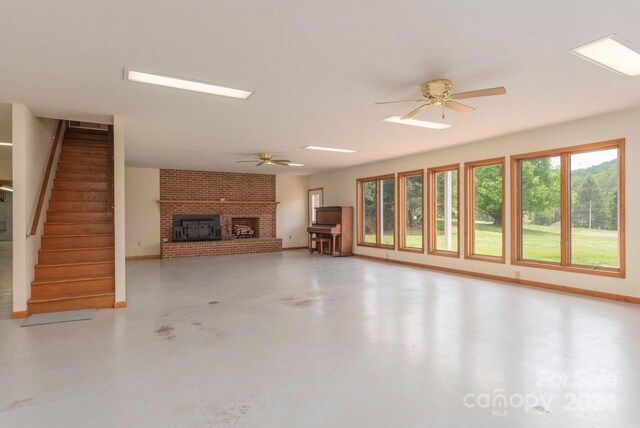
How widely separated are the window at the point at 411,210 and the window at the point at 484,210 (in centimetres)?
121

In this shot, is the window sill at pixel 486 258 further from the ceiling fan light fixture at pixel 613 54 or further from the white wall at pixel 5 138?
the white wall at pixel 5 138

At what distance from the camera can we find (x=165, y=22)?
7.71 ft

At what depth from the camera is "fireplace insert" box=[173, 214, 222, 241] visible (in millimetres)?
10102

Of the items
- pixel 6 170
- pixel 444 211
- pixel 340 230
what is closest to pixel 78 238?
pixel 6 170

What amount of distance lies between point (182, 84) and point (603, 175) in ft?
18.8

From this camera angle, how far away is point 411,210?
8297 millimetres

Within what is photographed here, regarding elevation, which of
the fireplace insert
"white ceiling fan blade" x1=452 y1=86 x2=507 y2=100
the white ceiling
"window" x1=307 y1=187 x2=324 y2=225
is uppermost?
the white ceiling

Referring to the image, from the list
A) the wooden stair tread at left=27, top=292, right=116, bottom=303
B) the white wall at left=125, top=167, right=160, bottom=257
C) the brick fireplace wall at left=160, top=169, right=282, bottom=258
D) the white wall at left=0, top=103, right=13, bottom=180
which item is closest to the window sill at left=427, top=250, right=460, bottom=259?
the brick fireplace wall at left=160, top=169, right=282, bottom=258

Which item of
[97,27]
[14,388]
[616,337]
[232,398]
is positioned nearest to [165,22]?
[97,27]

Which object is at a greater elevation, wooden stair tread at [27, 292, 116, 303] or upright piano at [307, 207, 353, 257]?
upright piano at [307, 207, 353, 257]

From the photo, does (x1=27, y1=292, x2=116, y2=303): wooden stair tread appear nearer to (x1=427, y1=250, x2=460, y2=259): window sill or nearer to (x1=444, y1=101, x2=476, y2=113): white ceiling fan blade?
(x1=444, y1=101, x2=476, y2=113): white ceiling fan blade

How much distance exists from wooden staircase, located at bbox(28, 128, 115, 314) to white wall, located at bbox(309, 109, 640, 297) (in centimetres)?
533

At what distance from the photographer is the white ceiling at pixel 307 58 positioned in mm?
2246

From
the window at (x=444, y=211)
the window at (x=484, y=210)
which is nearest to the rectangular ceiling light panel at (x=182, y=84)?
the window at (x=484, y=210)
